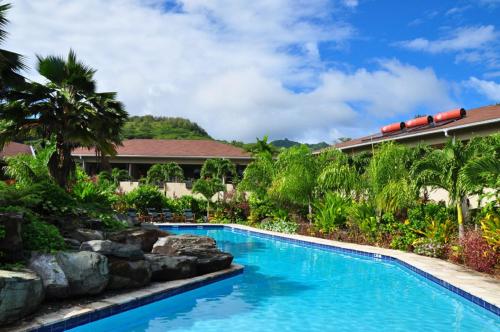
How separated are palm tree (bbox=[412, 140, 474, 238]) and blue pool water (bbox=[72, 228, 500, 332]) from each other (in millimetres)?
2249

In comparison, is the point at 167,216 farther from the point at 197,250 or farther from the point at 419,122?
the point at 197,250

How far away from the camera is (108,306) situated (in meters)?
7.32

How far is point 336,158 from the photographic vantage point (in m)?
19.5

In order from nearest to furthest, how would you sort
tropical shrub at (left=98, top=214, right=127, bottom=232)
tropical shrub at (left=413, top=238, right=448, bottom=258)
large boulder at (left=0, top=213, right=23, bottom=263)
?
1. large boulder at (left=0, top=213, right=23, bottom=263)
2. tropical shrub at (left=98, top=214, right=127, bottom=232)
3. tropical shrub at (left=413, top=238, right=448, bottom=258)

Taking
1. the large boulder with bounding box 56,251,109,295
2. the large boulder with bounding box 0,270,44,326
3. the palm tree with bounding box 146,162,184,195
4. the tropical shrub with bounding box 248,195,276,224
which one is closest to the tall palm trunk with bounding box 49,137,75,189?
the large boulder with bounding box 56,251,109,295

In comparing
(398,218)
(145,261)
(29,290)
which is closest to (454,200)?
(398,218)

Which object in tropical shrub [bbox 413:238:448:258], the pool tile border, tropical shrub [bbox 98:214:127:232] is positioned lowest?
A: the pool tile border

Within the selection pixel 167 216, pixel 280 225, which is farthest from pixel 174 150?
pixel 280 225

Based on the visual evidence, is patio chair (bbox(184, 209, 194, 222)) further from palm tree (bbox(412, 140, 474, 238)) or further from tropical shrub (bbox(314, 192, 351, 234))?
palm tree (bbox(412, 140, 474, 238))

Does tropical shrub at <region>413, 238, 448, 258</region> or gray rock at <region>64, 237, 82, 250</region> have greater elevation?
gray rock at <region>64, 237, 82, 250</region>

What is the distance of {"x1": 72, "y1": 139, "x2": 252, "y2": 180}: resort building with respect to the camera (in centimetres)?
3641

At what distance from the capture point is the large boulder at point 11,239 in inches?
273

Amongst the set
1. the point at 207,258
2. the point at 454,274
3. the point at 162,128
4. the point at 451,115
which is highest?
the point at 162,128

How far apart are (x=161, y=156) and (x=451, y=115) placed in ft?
74.1
